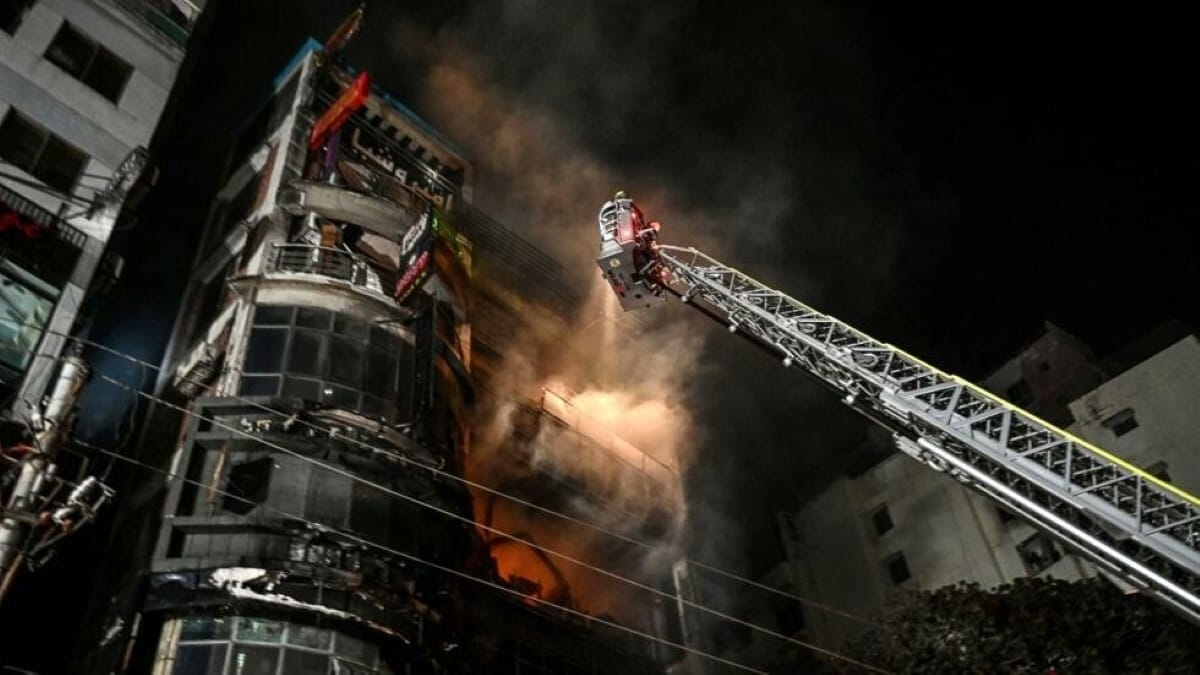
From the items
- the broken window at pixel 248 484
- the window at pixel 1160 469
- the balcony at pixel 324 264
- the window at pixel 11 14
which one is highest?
the window at pixel 11 14

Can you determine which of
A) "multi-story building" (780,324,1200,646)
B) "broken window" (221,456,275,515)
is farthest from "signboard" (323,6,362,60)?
"multi-story building" (780,324,1200,646)

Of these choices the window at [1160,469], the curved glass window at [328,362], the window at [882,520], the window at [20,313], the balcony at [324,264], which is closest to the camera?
the window at [20,313]

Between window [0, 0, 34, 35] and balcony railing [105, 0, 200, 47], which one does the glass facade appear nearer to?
window [0, 0, 34, 35]

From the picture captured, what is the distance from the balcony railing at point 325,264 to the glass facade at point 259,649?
34.9ft

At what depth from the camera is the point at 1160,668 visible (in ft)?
54.8

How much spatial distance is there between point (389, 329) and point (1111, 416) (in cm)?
3008

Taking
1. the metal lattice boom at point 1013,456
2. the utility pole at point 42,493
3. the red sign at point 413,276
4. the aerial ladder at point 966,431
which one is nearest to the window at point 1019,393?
the aerial ladder at point 966,431

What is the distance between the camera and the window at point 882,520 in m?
41.8

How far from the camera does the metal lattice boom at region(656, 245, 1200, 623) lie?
427 inches

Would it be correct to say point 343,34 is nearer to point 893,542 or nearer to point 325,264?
point 325,264

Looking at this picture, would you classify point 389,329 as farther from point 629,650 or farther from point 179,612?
point 629,650

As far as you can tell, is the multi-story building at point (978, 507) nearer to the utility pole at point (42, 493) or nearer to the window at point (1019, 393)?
the window at point (1019, 393)

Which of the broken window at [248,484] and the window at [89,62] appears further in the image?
the window at [89,62]

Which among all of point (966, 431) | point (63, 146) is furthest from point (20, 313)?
point (966, 431)
